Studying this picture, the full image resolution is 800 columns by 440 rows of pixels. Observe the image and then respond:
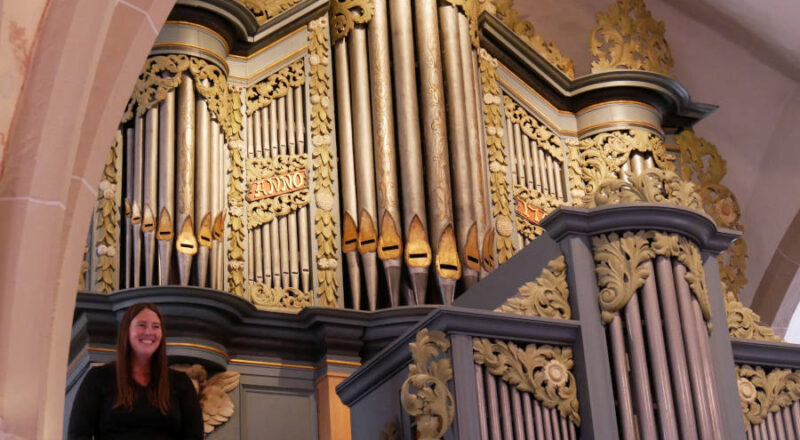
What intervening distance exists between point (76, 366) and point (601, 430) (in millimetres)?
3672

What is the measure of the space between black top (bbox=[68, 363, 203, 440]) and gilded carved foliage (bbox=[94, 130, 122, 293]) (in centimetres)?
290

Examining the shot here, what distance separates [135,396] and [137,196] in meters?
3.29

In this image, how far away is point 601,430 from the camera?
515cm

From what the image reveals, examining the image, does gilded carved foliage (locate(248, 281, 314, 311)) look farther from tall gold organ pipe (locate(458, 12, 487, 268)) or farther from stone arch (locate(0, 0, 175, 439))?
stone arch (locate(0, 0, 175, 439))

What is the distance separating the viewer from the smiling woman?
4.90 meters

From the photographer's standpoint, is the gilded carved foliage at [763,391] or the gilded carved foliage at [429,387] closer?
the gilded carved foliage at [429,387]

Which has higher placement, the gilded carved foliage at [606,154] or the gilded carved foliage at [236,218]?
the gilded carved foliage at [606,154]

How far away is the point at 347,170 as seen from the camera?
8641mm

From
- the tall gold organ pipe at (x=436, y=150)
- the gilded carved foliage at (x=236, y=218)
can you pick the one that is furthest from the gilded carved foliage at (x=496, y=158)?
the gilded carved foliage at (x=236, y=218)

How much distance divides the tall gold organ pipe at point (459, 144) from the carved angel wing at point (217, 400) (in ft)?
5.26

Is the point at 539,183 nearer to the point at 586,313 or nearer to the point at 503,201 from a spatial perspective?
the point at 503,201

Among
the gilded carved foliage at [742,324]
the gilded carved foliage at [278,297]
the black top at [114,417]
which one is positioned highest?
the gilded carved foliage at [278,297]

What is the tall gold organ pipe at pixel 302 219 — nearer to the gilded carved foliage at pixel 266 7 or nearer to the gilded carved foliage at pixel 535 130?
the gilded carved foliage at pixel 266 7

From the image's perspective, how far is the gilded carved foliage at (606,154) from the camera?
9859mm
